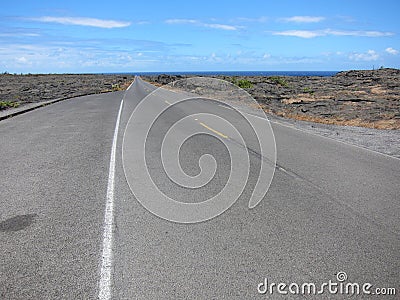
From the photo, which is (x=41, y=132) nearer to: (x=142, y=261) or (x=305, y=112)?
(x=142, y=261)

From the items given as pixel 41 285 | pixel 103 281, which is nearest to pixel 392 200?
pixel 103 281

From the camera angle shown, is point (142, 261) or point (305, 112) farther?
point (305, 112)

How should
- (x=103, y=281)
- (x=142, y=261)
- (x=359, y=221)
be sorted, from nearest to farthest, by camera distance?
1. (x=103, y=281)
2. (x=142, y=261)
3. (x=359, y=221)

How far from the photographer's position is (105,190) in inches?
297

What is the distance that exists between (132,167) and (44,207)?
2884 millimetres

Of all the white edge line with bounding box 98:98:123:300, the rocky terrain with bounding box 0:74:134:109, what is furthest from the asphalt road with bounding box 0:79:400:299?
the rocky terrain with bounding box 0:74:134:109
